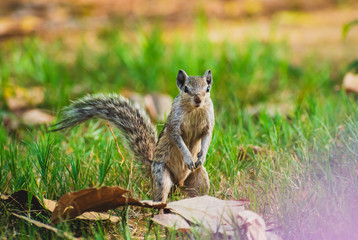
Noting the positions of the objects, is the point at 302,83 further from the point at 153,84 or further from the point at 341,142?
the point at 341,142

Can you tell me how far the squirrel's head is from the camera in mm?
2796

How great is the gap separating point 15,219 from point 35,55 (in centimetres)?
368

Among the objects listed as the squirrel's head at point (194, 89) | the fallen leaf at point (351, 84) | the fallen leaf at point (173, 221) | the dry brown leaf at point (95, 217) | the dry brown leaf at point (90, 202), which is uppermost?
the squirrel's head at point (194, 89)

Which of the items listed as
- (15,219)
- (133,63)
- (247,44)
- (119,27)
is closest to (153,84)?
(133,63)

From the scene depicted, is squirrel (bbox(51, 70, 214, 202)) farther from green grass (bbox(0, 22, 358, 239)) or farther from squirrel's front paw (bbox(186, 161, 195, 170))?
green grass (bbox(0, 22, 358, 239))

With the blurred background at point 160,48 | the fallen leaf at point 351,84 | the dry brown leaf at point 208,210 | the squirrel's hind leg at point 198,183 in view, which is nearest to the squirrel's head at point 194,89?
the squirrel's hind leg at point 198,183

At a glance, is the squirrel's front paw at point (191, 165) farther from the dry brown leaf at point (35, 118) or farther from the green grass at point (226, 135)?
the dry brown leaf at point (35, 118)

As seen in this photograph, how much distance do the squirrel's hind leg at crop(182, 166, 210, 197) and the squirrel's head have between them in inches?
17.1

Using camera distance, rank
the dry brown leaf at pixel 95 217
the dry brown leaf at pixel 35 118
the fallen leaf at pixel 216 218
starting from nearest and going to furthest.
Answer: the fallen leaf at pixel 216 218 → the dry brown leaf at pixel 95 217 → the dry brown leaf at pixel 35 118

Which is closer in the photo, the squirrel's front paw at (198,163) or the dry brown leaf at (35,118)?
the squirrel's front paw at (198,163)

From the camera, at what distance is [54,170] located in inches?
118

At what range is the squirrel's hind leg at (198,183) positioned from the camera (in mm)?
3014

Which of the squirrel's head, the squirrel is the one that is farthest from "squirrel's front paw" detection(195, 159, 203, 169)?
the squirrel's head

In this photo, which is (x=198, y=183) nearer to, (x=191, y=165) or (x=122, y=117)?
(x=191, y=165)
